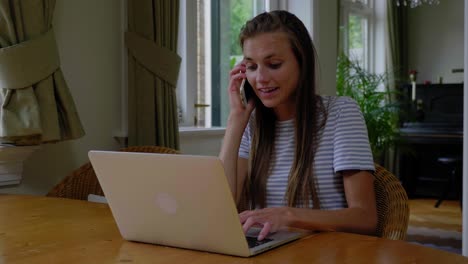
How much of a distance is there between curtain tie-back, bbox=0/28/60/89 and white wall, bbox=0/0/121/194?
0.85 feet

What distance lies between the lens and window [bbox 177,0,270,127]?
11.3ft

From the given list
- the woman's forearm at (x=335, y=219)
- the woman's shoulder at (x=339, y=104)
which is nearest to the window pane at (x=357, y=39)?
the woman's shoulder at (x=339, y=104)

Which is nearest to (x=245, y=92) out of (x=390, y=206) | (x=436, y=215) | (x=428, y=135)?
(x=390, y=206)

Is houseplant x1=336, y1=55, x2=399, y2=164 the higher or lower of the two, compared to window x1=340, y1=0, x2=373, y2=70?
lower

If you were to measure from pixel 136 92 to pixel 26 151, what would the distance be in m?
0.66

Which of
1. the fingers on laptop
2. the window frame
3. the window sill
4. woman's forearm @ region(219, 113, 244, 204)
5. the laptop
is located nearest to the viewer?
the laptop

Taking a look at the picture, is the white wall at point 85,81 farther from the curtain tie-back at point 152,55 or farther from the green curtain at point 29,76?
the green curtain at point 29,76

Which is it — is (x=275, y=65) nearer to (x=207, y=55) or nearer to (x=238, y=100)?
(x=238, y=100)

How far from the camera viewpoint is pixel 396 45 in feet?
25.1

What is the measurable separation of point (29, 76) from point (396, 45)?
622 cm

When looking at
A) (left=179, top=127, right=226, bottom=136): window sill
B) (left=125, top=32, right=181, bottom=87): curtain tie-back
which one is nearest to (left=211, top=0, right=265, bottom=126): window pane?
(left=179, top=127, right=226, bottom=136): window sill

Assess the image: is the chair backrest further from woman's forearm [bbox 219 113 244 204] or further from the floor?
the floor

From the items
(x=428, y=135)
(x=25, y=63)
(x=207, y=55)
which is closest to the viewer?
(x=25, y=63)

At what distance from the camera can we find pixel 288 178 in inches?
64.7
